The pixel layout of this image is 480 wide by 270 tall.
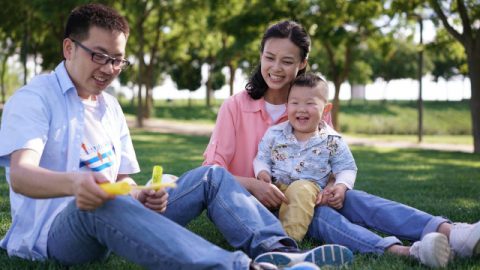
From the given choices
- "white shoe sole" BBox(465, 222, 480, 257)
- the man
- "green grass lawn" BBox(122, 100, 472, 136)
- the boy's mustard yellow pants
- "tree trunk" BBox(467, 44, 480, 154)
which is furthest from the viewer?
"green grass lawn" BBox(122, 100, 472, 136)

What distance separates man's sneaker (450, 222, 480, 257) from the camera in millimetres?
3068

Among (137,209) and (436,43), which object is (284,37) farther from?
(436,43)

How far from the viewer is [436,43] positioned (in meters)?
17.6

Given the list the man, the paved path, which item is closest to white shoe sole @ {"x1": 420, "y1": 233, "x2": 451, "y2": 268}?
the man

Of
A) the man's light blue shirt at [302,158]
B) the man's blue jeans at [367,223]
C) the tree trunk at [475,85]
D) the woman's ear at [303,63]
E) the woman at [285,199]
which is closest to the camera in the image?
the woman at [285,199]

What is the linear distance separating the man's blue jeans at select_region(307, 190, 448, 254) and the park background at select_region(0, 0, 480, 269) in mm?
124

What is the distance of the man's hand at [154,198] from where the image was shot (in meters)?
2.77

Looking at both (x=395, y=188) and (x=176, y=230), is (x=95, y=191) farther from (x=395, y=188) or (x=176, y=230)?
(x=395, y=188)

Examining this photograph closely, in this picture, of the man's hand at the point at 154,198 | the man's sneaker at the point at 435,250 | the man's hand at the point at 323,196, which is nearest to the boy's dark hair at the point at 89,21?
the man's hand at the point at 154,198

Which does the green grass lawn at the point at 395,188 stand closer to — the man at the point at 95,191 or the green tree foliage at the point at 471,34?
the man at the point at 95,191

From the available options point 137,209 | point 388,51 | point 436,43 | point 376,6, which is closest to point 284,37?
point 137,209

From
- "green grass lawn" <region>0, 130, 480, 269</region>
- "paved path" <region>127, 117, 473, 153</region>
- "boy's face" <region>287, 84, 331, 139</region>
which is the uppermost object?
"boy's face" <region>287, 84, 331, 139</region>

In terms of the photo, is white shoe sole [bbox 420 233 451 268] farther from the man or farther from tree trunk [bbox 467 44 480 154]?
tree trunk [bbox 467 44 480 154]

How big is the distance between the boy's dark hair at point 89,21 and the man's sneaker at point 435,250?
72.2 inches
